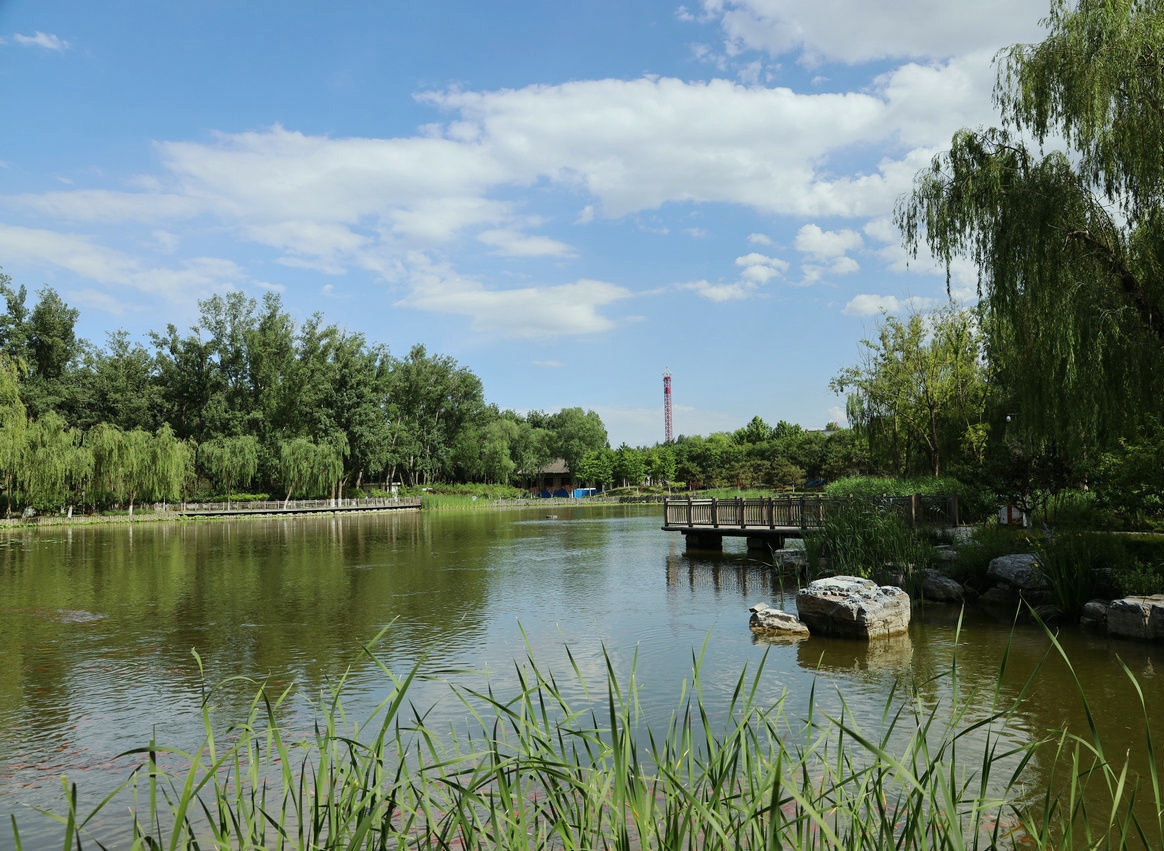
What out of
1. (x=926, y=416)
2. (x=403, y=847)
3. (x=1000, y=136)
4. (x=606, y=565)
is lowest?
(x=606, y=565)

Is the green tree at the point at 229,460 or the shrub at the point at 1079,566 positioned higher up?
the green tree at the point at 229,460

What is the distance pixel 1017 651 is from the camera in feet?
34.5

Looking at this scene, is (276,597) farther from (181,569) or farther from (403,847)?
(403,847)

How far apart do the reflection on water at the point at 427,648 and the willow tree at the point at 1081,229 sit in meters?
3.55

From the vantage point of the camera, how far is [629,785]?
282 cm

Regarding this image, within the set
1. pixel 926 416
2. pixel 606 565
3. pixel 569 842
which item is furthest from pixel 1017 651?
pixel 926 416

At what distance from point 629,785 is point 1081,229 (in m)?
12.1

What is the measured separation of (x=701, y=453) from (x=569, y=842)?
3169 inches

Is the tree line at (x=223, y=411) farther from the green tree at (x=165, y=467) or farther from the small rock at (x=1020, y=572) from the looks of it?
the small rock at (x=1020, y=572)

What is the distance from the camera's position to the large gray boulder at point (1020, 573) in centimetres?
1313

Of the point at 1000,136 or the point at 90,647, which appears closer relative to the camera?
the point at 90,647

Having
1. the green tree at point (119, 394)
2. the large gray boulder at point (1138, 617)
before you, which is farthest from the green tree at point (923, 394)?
the green tree at point (119, 394)

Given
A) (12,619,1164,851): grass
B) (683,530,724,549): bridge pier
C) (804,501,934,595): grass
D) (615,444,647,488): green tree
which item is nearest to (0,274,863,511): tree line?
(615,444,647,488): green tree

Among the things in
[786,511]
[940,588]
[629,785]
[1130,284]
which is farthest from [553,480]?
[629,785]
